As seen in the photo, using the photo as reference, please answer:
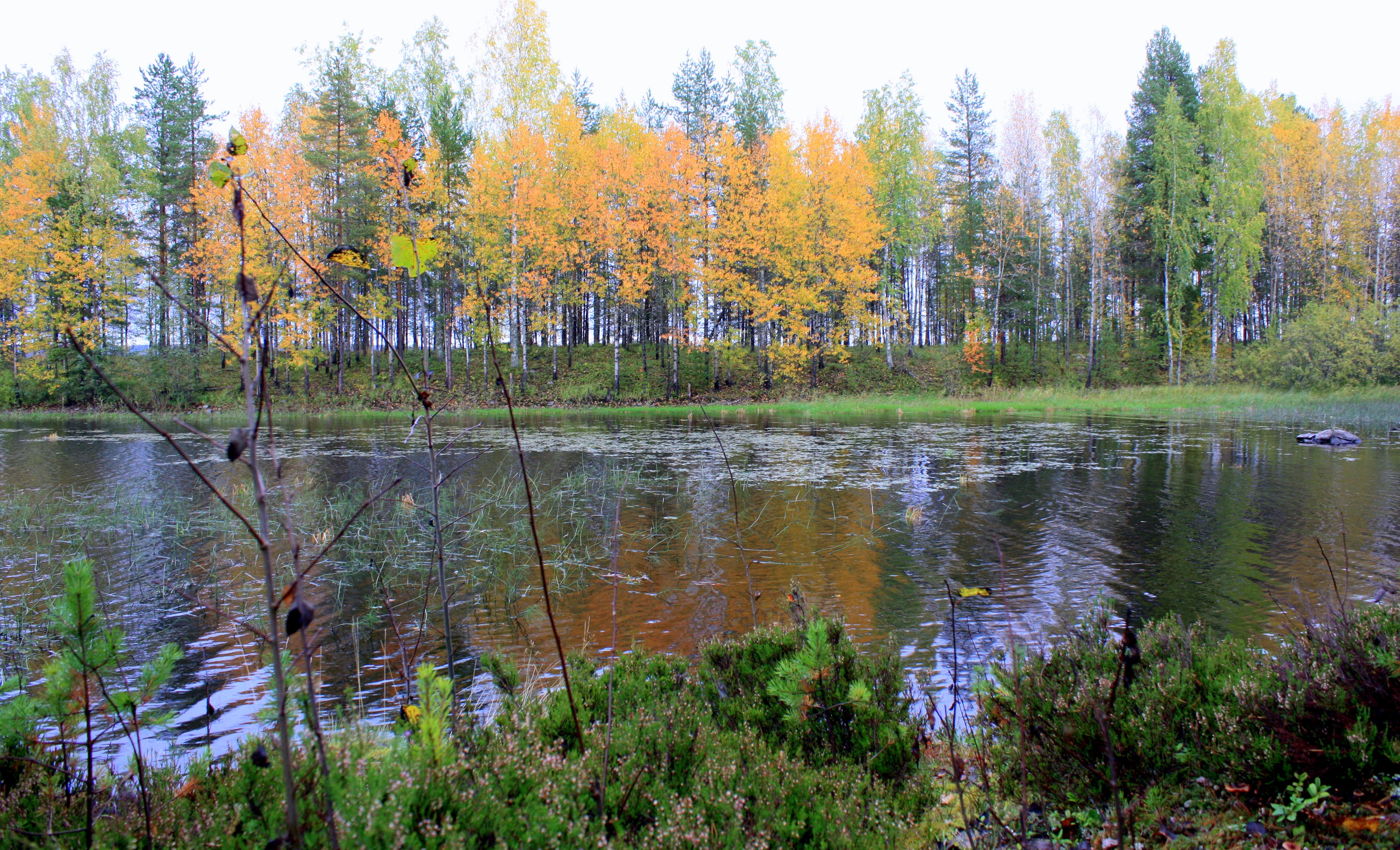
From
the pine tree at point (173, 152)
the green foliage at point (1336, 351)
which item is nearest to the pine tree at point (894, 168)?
the green foliage at point (1336, 351)

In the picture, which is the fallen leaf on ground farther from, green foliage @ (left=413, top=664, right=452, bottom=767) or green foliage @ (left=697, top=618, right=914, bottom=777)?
green foliage @ (left=413, top=664, right=452, bottom=767)

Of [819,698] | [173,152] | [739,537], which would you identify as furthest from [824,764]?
[173,152]

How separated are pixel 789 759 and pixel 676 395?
28.2 metres

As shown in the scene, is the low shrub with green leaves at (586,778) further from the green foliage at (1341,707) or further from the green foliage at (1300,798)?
the green foliage at (1341,707)

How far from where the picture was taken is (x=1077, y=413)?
26484 millimetres

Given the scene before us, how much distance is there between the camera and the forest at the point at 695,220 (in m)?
27.9

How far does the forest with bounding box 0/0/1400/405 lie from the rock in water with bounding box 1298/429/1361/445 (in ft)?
39.7

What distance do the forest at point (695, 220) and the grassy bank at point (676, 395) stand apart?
487 mm

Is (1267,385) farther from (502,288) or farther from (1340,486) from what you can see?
(502,288)

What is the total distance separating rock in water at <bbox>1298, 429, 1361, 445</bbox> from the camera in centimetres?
1580

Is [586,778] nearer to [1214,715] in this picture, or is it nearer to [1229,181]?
[1214,715]

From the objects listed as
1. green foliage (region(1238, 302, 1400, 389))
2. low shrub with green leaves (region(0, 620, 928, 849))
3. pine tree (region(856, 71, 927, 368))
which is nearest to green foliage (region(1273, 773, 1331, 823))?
low shrub with green leaves (region(0, 620, 928, 849))

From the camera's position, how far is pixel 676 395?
31031 millimetres

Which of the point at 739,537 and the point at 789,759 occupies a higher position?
the point at 739,537
